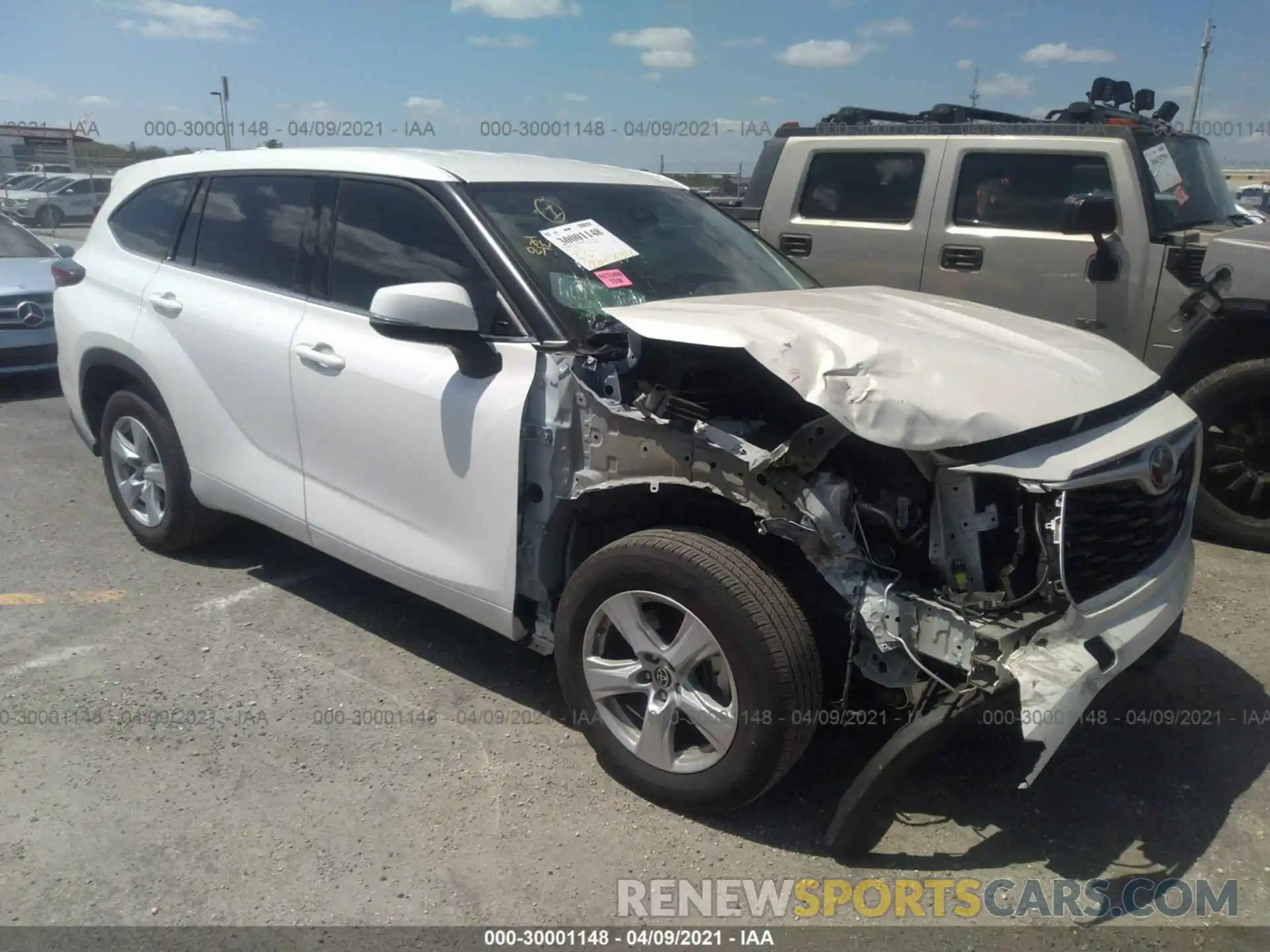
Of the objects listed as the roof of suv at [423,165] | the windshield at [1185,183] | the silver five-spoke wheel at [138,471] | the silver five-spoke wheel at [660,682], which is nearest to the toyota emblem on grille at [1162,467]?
the silver five-spoke wheel at [660,682]

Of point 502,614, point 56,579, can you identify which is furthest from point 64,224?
point 502,614

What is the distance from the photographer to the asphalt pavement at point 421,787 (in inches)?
109

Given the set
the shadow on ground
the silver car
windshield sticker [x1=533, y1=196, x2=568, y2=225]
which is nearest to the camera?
the shadow on ground

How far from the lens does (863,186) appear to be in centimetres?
657

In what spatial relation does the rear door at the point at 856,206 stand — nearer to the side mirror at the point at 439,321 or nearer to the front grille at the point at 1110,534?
the front grille at the point at 1110,534

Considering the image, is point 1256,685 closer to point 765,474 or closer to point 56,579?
point 765,474

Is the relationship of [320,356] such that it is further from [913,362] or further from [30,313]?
[30,313]

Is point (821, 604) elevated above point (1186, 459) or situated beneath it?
situated beneath

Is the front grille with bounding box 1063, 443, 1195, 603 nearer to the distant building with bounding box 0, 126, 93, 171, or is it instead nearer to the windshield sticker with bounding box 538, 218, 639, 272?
the windshield sticker with bounding box 538, 218, 639, 272

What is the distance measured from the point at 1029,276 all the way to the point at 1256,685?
2807 mm

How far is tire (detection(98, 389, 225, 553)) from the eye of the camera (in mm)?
4539

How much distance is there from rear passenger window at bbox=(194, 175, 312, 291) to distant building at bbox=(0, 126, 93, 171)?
23670 millimetres

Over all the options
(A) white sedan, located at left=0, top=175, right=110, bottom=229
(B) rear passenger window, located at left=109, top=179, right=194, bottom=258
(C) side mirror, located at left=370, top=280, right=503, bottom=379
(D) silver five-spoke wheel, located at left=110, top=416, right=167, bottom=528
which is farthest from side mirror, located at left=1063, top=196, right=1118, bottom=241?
(A) white sedan, located at left=0, top=175, right=110, bottom=229

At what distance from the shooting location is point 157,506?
483 centimetres
